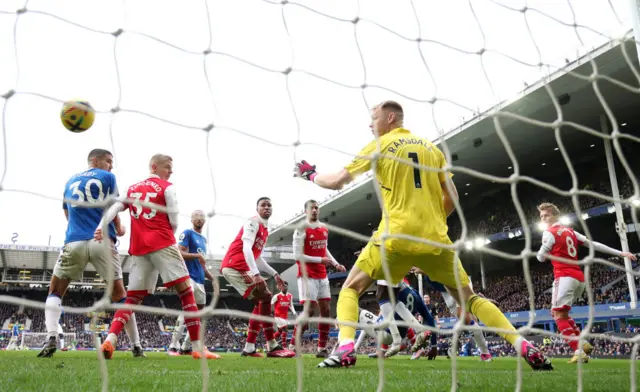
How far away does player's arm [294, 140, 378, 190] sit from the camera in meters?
2.81

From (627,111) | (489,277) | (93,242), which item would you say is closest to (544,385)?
(93,242)

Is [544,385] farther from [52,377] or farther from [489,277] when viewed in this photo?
[489,277]

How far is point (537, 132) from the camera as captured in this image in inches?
708

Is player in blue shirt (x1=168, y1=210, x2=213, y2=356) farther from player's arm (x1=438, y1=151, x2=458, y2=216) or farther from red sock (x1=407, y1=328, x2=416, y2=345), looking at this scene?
player's arm (x1=438, y1=151, x2=458, y2=216)

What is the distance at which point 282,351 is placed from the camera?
19.5 ft

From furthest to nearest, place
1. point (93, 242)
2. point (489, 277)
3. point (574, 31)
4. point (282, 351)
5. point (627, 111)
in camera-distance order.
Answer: point (489, 277)
point (627, 111)
point (282, 351)
point (93, 242)
point (574, 31)

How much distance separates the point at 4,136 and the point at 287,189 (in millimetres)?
1730

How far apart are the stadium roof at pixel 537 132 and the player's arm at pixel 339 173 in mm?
6818

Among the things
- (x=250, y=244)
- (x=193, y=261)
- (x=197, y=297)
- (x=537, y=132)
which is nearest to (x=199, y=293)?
(x=197, y=297)

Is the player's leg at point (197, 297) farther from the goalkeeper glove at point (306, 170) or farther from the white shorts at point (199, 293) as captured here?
the goalkeeper glove at point (306, 170)

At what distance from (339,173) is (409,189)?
0.43m

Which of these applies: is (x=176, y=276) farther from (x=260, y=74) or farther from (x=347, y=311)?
(x=260, y=74)

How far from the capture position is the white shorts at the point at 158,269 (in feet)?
13.7

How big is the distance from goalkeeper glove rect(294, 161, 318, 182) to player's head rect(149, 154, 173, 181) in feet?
5.86
